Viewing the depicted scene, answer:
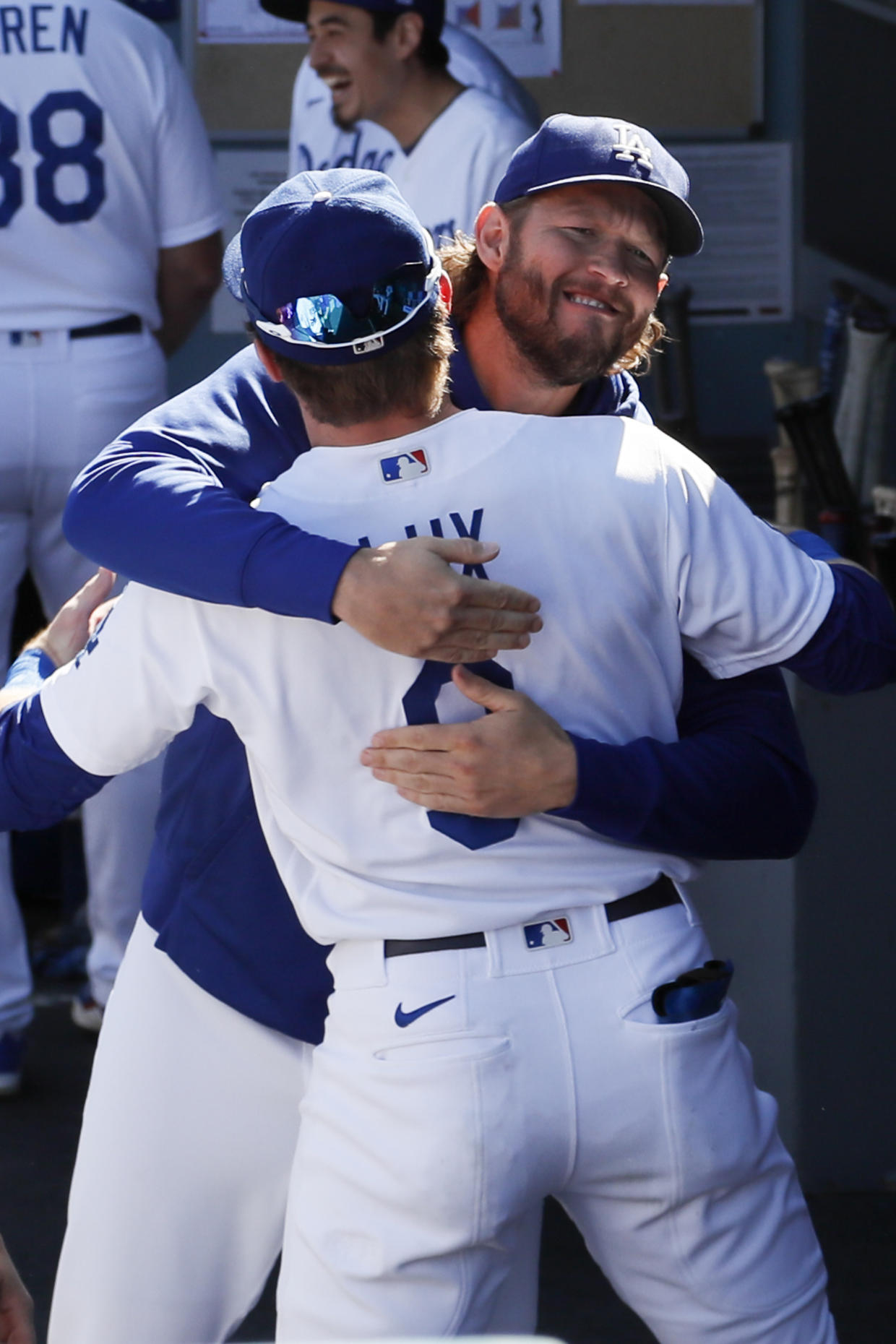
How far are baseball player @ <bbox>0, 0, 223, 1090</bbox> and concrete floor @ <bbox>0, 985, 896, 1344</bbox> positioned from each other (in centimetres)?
12

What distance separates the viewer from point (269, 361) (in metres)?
1.57

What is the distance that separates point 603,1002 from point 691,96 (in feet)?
13.7

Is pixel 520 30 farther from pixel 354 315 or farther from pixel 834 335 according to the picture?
pixel 354 315

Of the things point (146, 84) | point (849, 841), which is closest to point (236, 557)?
point (849, 841)

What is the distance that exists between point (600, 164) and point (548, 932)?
779 mm

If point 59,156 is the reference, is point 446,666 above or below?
below

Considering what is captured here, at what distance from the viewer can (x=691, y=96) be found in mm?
5129

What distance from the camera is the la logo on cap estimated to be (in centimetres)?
178

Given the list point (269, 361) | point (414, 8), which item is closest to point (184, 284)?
point (414, 8)

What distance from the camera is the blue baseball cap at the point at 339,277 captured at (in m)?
1.49

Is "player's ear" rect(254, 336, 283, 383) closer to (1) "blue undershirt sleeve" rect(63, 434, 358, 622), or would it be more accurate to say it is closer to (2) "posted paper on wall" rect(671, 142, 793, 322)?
(1) "blue undershirt sleeve" rect(63, 434, 358, 622)

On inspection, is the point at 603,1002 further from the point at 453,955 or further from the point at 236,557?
the point at 236,557

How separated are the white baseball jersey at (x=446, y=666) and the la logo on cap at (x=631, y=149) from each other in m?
0.37

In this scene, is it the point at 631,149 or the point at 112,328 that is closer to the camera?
the point at 631,149
